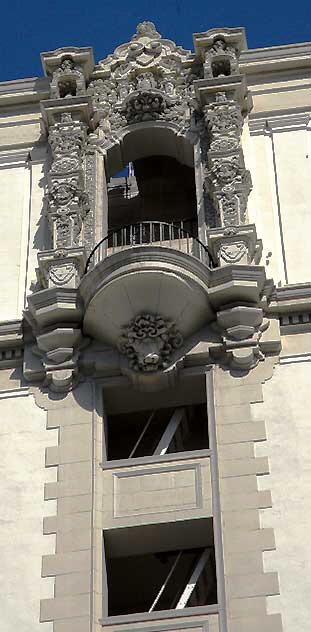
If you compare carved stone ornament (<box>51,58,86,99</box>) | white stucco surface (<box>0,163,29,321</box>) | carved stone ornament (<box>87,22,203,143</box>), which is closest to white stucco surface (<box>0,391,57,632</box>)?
white stucco surface (<box>0,163,29,321</box>)

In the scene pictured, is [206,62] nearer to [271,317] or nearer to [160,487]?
[271,317]

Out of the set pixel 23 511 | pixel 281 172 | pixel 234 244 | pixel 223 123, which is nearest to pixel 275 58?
pixel 223 123

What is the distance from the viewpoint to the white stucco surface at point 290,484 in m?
20.7

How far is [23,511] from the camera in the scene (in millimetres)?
22516

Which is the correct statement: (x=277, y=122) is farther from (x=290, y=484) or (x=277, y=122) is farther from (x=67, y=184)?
(x=290, y=484)

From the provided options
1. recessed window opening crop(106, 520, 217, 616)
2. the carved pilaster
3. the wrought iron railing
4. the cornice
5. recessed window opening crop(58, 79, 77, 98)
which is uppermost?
the cornice

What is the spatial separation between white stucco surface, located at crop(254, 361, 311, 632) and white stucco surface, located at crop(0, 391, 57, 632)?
3405 millimetres

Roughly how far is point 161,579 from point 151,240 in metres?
6.31

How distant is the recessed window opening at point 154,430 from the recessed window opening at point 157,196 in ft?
20.6

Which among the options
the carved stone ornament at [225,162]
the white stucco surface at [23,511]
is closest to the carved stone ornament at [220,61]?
the carved stone ornament at [225,162]

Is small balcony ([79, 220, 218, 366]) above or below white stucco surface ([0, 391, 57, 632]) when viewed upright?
above

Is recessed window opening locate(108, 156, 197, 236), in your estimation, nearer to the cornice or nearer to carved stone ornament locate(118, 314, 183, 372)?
the cornice

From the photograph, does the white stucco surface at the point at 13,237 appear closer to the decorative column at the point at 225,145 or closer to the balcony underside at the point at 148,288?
the balcony underside at the point at 148,288

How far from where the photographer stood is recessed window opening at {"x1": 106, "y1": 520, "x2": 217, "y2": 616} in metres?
22.2
